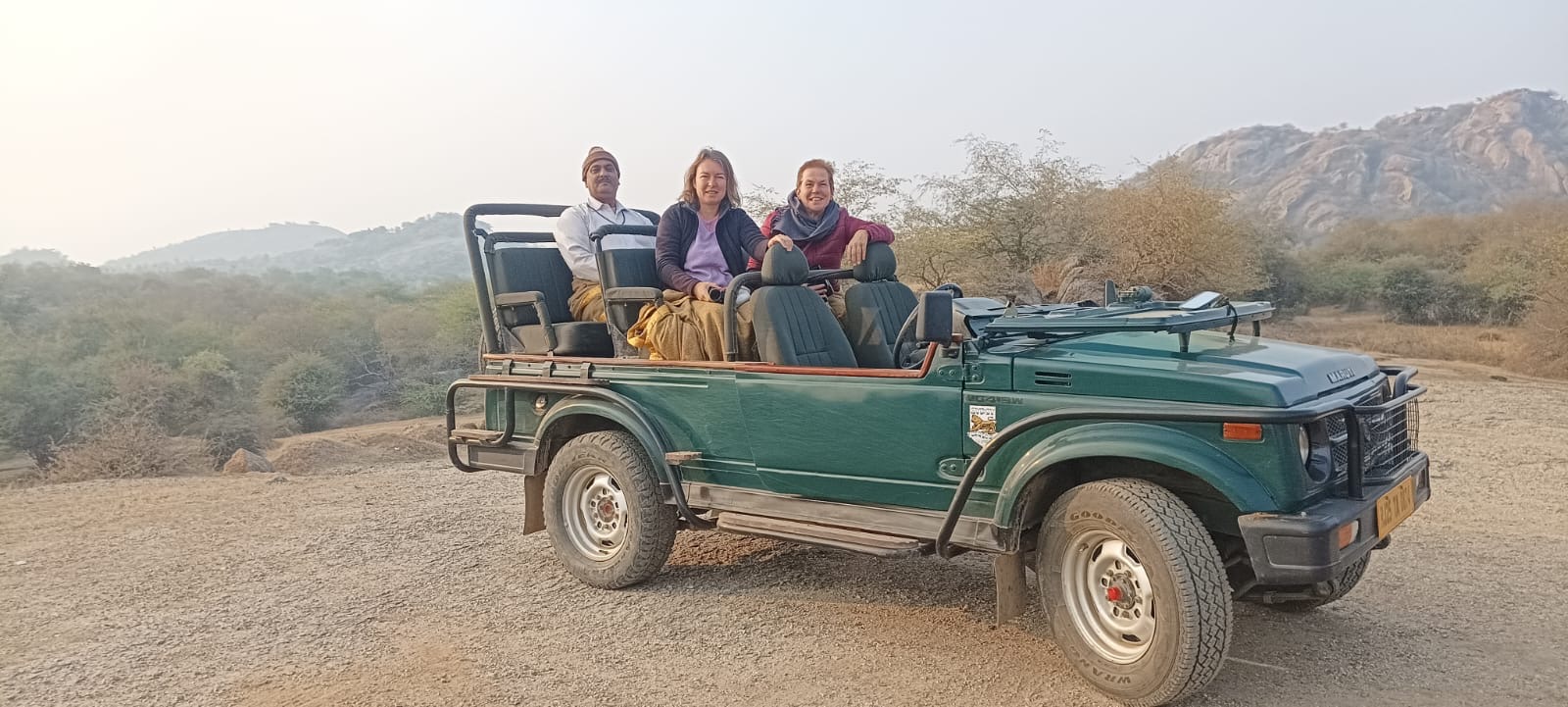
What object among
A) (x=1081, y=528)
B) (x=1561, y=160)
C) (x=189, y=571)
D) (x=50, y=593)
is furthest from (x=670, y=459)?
(x=1561, y=160)

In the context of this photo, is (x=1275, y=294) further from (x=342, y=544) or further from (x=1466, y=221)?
(x=342, y=544)

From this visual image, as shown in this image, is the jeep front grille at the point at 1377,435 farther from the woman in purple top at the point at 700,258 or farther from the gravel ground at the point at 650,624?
the woman in purple top at the point at 700,258

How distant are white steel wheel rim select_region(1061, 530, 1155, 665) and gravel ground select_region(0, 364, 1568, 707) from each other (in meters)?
0.24

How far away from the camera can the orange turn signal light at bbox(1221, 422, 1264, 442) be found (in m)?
3.45

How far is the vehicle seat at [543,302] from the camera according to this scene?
19.2 feet

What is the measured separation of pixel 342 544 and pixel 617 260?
2863 millimetres

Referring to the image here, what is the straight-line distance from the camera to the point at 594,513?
5707 mm

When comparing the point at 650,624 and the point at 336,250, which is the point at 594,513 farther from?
the point at 336,250

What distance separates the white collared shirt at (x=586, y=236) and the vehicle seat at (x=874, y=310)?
1.44m

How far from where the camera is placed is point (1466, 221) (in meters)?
31.6

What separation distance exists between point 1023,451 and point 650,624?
6.79 ft

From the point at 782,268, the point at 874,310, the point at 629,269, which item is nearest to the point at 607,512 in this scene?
the point at 629,269

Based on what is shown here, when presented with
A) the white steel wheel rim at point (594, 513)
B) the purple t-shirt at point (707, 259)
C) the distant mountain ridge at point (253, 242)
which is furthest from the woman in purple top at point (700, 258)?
the distant mountain ridge at point (253, 242)

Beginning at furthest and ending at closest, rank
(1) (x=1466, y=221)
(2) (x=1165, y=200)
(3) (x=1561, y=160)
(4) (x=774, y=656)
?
(3) (x=1561, y=160) → (1) (x=1466, y=221) → (2) (x=1165, y=200) → (4) (x=774, y=656)
